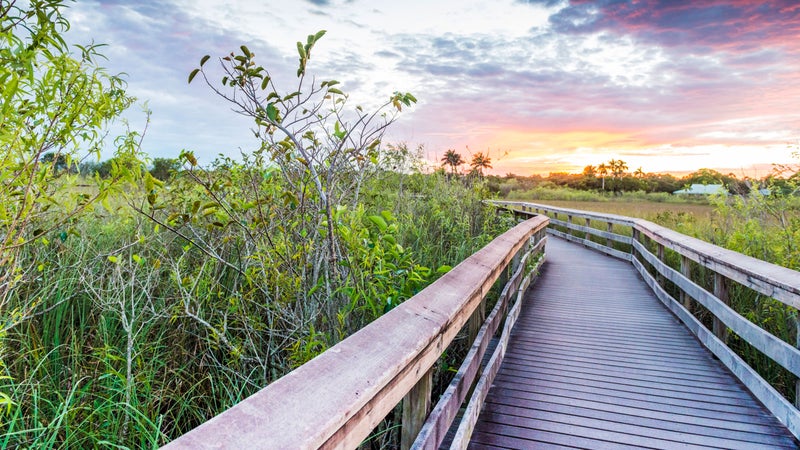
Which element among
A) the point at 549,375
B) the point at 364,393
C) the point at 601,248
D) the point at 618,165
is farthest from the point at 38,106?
the point at 618,165

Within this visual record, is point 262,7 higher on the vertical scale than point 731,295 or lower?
higher

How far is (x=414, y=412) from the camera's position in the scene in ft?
6.23

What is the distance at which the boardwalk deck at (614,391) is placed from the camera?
287cm

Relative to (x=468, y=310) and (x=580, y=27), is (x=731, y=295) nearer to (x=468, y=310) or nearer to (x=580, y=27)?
(x=468, y=310)

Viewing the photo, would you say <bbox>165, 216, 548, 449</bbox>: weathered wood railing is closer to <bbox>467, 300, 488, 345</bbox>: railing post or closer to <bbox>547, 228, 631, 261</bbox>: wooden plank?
<bbox>467, 300, 488, 345</bbox>: railing post

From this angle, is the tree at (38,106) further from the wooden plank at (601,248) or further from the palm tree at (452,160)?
the wooden plank at (601,248)

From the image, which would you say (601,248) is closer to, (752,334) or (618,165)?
(752,334)

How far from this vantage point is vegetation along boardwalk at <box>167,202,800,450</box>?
1171 millimetres

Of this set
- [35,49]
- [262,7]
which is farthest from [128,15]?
[35,49]

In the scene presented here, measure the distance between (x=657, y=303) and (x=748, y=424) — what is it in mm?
3634

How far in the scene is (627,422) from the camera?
3.05 metres

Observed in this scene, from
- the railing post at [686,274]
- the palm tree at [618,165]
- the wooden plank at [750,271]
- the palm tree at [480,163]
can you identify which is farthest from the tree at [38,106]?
the palm tree at [618,165]

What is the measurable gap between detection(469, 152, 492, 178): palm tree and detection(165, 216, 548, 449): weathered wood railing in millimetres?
6614

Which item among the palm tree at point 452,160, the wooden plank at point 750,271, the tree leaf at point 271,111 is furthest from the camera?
the palm tree at point 452,160
